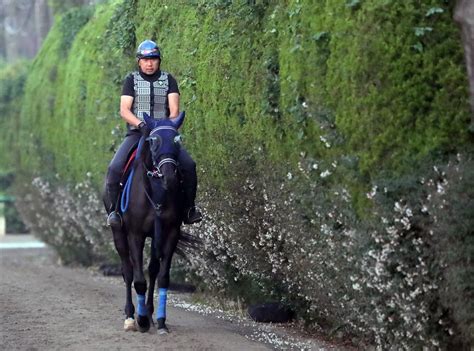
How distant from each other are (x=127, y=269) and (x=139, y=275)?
48cm

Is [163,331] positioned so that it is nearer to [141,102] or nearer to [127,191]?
[127,191]

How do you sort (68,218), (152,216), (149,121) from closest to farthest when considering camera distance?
(149,121) → (152,216) → (68,218)

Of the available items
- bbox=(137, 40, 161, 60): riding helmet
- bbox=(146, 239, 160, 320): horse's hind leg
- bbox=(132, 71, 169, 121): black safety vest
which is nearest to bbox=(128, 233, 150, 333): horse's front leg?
bbox=(146, 239, 160, 320): horse's hind leg

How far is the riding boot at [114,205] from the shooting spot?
11.6 metres

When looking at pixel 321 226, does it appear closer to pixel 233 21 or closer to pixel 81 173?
pixel 233 21

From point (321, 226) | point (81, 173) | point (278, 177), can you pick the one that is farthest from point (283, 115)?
point (81, 173)

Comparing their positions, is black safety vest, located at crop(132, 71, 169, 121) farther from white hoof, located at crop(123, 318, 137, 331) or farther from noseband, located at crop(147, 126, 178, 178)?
white hoof, located at crop(123, 318, 137, 331)

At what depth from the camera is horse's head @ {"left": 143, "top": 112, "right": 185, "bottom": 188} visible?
34.4 feet

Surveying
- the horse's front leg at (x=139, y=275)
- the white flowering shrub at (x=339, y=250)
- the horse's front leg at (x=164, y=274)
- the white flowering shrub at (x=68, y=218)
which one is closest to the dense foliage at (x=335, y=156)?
the white flowering shrub at (x=339, y=250)

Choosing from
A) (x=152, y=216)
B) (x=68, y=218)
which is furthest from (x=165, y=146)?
(x=68, y=218)

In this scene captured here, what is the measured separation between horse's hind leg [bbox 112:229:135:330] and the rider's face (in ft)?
5.65

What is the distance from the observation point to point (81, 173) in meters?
19.5

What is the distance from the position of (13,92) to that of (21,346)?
58.9 ft

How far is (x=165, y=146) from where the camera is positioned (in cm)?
1067
